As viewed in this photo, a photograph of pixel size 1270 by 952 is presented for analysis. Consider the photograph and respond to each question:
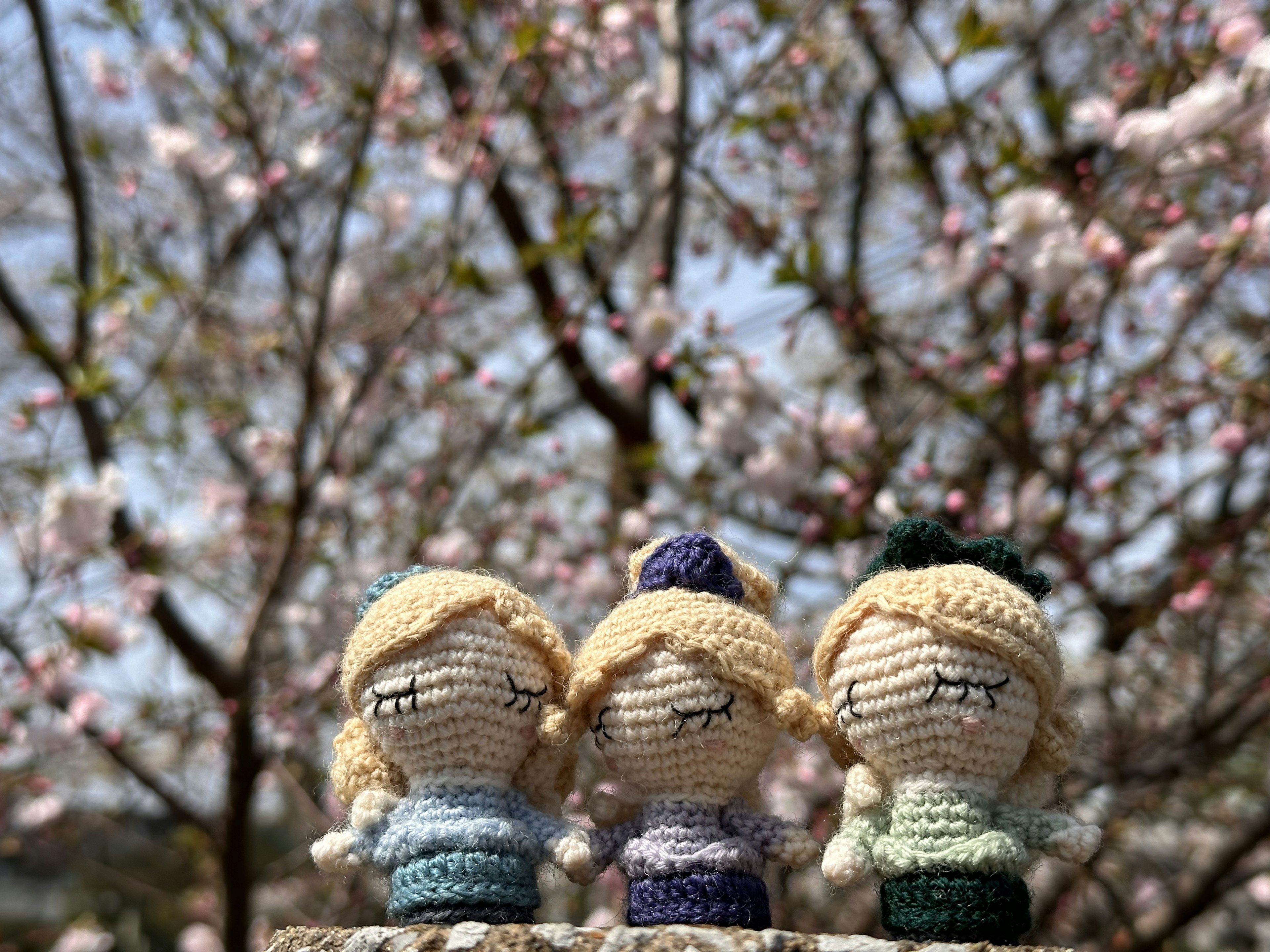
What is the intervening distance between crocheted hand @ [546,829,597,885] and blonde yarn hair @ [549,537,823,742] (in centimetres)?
11

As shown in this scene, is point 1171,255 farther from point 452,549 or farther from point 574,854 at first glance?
point 452,549

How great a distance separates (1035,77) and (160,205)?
4.35 m

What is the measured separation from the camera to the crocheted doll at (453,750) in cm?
118

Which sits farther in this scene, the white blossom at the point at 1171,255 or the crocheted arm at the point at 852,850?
the white blossom at the point at 1171,255

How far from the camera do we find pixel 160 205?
568 cm

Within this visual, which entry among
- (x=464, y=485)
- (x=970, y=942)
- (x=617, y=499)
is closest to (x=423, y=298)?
(x=464, y=485)

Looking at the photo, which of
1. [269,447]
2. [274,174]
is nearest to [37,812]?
[269,447]

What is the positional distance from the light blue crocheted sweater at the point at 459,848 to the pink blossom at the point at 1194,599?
2301 mm

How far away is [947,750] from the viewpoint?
1.17m

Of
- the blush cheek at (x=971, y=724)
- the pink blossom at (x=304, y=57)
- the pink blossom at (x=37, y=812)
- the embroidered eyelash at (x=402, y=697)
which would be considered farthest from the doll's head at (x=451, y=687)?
the pink blossom at (x=37, y=812)

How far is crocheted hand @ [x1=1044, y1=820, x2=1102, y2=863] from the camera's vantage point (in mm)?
1153

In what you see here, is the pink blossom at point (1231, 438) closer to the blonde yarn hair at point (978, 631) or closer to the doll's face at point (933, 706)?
the blonde yarn hair at point (978, 631)

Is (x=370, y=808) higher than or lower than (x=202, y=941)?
higher

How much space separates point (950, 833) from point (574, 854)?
404 mm
